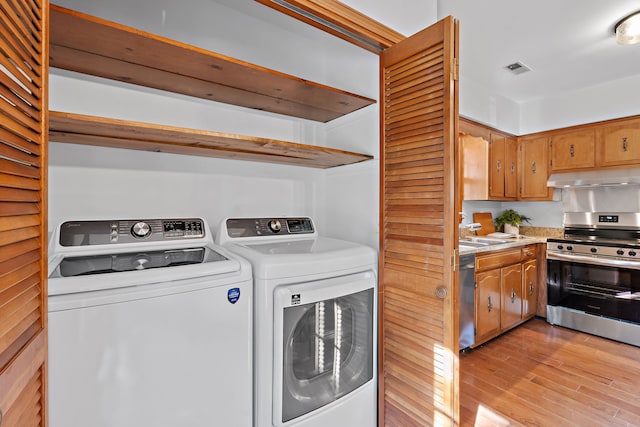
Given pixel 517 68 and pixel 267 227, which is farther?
pixel 517 68

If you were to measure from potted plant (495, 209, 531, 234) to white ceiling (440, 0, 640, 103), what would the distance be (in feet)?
4.64

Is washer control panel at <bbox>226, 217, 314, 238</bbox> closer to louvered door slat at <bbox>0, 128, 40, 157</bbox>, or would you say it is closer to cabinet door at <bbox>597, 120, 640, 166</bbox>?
louvered door slat at <bbox>0, 128, 40, 157</bbox>

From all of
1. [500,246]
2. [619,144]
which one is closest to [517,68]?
[619,144]

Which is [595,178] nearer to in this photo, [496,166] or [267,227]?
[496,166]

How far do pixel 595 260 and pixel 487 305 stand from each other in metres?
1.24

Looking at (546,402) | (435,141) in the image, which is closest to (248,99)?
(435,141)

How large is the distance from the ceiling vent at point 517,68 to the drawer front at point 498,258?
1.66 meters

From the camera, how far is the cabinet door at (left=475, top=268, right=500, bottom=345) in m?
2.73

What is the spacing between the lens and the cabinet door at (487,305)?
8.95ft

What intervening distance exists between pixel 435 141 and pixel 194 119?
1.27 m

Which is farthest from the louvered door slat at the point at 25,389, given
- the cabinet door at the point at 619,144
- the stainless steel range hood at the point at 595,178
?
the cabinet door at the point at 619,144

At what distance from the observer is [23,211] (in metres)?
0.64

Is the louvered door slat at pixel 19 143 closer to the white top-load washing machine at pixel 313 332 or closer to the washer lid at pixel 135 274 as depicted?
the washer lid at pixel 135 274

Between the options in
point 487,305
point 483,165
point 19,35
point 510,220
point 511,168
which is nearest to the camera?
point 19,35
